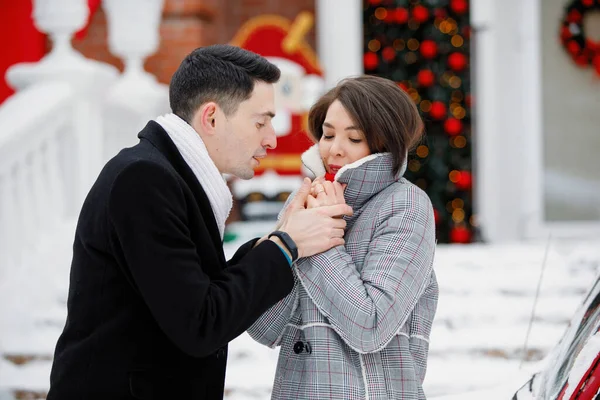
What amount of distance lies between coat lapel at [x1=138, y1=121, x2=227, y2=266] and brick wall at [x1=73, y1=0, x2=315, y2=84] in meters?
5.21

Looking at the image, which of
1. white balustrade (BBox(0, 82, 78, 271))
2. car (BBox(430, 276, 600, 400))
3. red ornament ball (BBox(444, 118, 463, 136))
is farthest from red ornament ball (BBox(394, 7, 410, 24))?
car (BBox(430, 276, 600, 400))

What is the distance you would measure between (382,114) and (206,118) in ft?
1.30

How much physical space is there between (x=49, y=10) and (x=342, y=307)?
12.5 ft

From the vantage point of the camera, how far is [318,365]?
196 cm

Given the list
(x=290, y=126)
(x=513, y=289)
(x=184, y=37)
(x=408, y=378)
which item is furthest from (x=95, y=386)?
(x=184, y=37)

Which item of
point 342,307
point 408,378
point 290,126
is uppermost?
point 342,307

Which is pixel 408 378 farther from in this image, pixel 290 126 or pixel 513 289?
pixel 290 126

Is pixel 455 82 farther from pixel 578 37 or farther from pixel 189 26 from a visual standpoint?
pixel 189 26

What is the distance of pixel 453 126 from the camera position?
7438mm

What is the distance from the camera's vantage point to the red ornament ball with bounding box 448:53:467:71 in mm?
7359

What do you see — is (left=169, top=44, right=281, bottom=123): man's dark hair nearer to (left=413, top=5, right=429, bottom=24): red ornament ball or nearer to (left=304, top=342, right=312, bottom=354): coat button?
(left=304, top=342, right=312, bottom=354): coat button

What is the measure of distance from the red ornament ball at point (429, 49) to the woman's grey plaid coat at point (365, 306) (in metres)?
5.48

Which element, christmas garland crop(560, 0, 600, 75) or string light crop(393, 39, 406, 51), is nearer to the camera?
string light crop(393, 39, 406, 51)

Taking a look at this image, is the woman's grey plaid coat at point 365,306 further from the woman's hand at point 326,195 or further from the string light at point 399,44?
the string light at point 399,44
